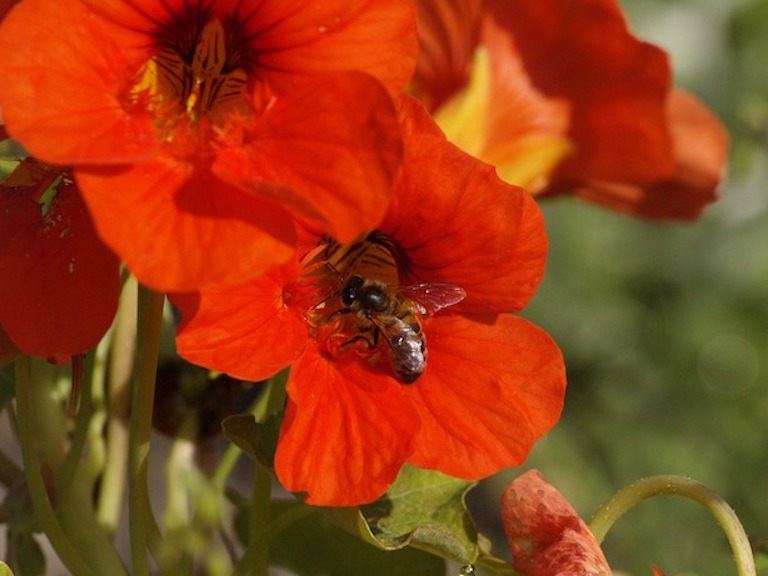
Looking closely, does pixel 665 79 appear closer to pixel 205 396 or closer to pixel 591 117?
pixel 591 117

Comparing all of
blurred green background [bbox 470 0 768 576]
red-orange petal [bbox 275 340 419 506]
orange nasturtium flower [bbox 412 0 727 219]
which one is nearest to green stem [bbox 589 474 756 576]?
red-orange petal [bbox 275 340 419 506]

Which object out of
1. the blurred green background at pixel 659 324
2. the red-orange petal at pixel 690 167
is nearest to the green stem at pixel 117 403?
the red-orange petal at pixel 690 167

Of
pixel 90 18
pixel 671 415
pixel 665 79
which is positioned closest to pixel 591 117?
pixel 665 79

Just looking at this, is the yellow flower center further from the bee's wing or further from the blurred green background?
the blurred green background

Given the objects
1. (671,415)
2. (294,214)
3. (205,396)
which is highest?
(294,214)

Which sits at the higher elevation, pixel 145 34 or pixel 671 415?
pixel 145 34

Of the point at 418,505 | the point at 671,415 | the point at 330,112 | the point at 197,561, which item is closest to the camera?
the point at 330,112

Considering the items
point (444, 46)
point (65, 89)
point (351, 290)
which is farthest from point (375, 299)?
point (444, 46)
